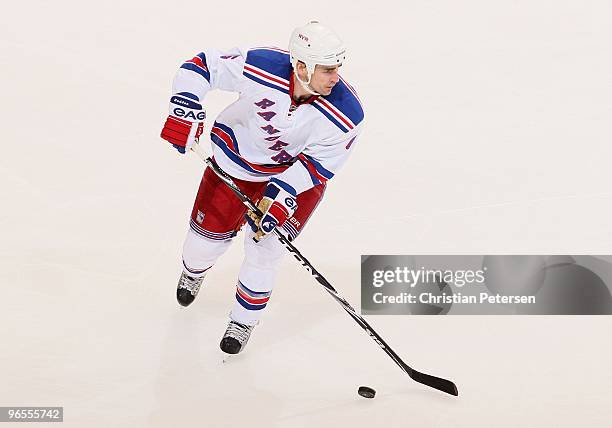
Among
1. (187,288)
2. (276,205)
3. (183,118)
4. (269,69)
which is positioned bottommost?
(187,288)

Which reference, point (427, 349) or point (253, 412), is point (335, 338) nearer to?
point (427, 349)

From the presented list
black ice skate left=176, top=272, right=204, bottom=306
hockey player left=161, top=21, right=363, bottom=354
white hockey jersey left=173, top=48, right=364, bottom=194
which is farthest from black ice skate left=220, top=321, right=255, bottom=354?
white hockey jersey left=173, top=48, right=364, bottom=194

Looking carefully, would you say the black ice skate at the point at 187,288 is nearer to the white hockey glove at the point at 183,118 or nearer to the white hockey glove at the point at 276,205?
the white hockey glove at the point at 276,205

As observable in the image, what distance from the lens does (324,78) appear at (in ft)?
13.2

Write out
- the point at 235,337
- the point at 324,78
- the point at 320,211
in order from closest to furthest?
the point at 324,78 → the point at 235,337 → the point at 320,211

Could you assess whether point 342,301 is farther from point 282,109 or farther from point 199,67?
point 199,67

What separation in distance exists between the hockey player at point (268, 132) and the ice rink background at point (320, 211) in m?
0.44

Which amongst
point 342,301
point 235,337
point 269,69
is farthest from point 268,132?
point 235,337

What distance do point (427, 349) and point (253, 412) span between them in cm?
93

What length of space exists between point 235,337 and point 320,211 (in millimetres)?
1304

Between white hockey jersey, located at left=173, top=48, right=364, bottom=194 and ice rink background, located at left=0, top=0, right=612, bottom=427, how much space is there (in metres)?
0.88

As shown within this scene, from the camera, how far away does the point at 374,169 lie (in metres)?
5.95

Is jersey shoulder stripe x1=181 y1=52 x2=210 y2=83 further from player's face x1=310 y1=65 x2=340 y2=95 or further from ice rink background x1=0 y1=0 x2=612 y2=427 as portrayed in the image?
ice rink background x1=0 y1=0 x2=612 y2=427

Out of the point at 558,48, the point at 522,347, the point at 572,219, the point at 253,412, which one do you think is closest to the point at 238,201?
the point at 253,412
